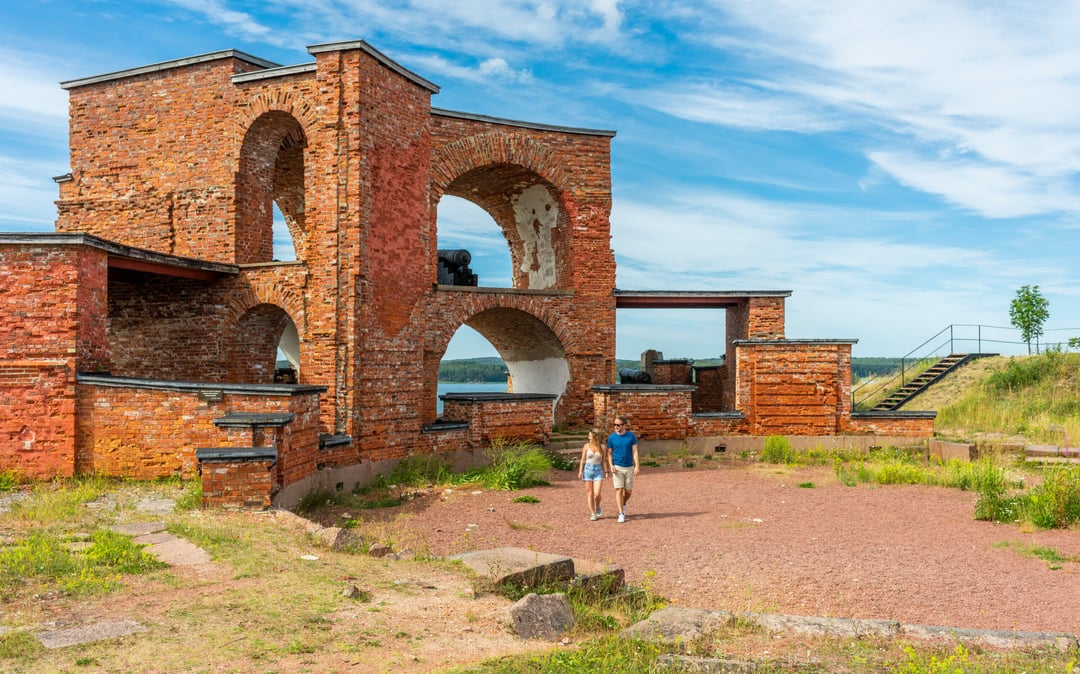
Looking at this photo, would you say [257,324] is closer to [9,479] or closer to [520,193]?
[9,479]

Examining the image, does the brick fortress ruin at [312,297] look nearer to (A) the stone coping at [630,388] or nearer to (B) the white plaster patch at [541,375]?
(A) the stone coping at [630,388]

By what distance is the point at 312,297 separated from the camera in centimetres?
1493

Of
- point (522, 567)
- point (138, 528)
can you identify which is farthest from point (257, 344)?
point (522, 567)

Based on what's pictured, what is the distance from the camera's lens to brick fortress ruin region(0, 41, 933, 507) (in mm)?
11727

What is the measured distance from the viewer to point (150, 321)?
1648 centimetres

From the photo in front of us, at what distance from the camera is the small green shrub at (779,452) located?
17266 mm

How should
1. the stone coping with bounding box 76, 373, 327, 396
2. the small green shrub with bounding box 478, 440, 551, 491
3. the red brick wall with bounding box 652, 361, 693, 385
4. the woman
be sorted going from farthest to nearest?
the red brick wall with bounding box 652, 361, 693, 385 → the small green shrub with bounding box 478, 440, 551, 491 → the stone coping with bounding box 76, 373, 327, 396 → the woman

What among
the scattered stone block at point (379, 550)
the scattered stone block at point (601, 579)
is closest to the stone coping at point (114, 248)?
the scattered stone block at point (379, 550)

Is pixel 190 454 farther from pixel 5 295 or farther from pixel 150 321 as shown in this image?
pixel 150 321

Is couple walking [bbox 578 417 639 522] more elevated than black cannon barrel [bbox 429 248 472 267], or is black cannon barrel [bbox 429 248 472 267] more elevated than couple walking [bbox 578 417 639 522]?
black cannon barrel [bbox 429 248 472 267]

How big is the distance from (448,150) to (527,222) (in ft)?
13.4

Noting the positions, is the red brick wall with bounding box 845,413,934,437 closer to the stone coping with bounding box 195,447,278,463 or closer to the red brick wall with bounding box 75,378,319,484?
the red brick wall with bounding box 75,378,319,484

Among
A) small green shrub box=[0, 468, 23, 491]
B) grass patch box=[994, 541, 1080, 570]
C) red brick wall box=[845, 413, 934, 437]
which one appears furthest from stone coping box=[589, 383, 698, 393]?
small green shrub box=[0, 468, 23, 491]

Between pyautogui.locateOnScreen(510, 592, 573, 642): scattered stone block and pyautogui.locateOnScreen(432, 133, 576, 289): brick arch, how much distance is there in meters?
12.9
